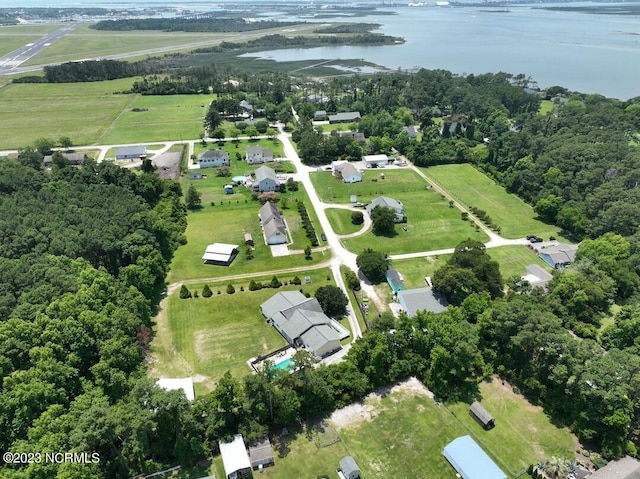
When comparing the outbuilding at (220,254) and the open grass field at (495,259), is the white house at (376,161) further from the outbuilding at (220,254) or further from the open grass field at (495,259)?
the outbuilding at (220,254)

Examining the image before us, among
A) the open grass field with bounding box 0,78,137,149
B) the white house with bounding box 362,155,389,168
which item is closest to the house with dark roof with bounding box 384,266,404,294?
the white house with bounding box 362,155,389,168

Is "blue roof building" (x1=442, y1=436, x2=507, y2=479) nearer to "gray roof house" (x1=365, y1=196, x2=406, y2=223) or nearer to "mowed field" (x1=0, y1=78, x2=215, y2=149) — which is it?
"gray roof house" (x1=365, y1=196, x2=406, y2=223)

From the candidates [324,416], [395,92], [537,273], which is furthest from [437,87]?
[324,416]

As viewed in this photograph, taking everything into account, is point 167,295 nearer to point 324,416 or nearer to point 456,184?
point 324,416

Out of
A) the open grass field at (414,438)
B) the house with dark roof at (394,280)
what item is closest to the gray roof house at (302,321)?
the open grass field at (414,438)

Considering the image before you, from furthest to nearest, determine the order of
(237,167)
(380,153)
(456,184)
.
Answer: (380,153) → (237,167) → (456,184)

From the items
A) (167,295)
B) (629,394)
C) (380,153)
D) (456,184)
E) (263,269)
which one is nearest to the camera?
(629,394)
